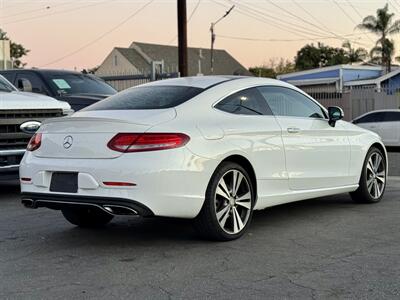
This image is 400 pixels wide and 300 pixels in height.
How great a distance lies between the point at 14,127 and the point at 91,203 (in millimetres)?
3695

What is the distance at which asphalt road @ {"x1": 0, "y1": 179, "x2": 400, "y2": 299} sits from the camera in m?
4.36

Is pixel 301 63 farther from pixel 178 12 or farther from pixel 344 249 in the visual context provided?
pixel 344 249

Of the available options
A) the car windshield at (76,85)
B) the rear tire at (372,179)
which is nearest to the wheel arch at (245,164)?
the rear tire at (372,179)

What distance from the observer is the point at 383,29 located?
54.9m

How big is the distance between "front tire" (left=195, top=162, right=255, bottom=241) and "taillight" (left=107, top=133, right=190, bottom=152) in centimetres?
58

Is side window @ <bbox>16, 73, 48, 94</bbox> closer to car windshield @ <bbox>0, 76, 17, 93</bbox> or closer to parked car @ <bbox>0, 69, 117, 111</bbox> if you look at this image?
parked car @ <bbox>0, 69, 117, 111</bbox>

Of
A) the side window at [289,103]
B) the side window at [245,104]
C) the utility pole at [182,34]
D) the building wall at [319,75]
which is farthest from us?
the building wall at [319,75]

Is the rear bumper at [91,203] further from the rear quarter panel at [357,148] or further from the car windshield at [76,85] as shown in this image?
the car windshield at [76,85]

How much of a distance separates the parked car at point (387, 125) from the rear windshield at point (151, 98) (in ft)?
50.1

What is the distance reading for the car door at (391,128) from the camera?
2002cm

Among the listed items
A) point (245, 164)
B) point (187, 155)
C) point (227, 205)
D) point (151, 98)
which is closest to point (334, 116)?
point (245, 164)

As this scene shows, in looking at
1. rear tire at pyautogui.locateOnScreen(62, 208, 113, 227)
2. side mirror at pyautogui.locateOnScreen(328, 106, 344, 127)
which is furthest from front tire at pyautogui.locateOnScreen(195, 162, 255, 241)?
side mirror at pyautogui.locateOnScreen(328, 106, 344, 127)

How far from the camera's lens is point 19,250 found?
5.60 metres

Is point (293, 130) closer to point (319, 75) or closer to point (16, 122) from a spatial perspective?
point (16, 122)
